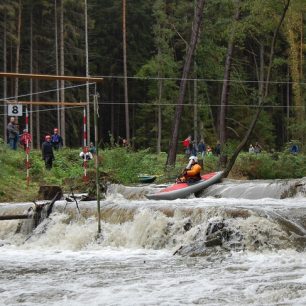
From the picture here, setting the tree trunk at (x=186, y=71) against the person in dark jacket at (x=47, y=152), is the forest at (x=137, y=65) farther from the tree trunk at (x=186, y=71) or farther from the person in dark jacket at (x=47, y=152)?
the person in dark jacket at (x=47, y=152)

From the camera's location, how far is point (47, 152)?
72.3 ft

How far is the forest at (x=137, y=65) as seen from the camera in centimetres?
3503

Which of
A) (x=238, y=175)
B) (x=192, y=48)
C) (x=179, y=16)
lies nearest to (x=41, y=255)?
(x=238, y=175)

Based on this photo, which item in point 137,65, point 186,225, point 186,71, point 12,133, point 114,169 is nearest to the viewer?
point 186,225

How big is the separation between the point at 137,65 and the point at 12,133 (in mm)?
22566

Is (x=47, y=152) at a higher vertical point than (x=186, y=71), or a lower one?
lower

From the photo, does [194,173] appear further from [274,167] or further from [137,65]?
[137,65]

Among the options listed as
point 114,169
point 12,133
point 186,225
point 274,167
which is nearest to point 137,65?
point 12,133

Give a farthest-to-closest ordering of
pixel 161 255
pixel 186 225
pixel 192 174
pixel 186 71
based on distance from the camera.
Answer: pixel 186 71 → pixel 192 174 → pixel 186 225 → pixel 161 255

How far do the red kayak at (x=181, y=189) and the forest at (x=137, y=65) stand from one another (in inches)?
493

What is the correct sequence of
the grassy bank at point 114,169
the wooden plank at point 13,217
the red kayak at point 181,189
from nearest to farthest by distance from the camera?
the wooden plank at point 13,217 → the red kayak at point 181,189 → the grassy bank at point 114,169

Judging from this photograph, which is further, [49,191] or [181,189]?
[49,191]

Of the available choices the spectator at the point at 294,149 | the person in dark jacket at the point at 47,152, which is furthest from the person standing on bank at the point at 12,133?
the spectator at the point at 294,149

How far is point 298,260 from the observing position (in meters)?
9.81
